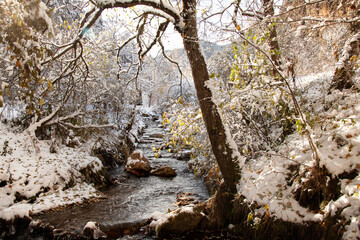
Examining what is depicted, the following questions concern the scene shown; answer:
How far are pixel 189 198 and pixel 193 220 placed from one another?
2.52 m

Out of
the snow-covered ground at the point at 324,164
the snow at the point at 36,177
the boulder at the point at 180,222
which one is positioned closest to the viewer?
the snow-covered ground at the point at 324,164

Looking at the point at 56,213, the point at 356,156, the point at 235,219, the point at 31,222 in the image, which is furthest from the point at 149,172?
the point at 356,156

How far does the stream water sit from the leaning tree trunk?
1.69 meters

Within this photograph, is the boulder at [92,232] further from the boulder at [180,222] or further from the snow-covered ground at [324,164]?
the snow-covered ground at [324,164]

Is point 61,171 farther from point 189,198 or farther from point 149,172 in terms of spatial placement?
point 189,198

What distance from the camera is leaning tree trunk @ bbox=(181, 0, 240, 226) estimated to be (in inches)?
171

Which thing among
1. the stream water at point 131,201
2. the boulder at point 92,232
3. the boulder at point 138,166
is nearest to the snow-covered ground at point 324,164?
the stream water at point 131,201

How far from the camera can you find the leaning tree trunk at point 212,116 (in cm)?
435

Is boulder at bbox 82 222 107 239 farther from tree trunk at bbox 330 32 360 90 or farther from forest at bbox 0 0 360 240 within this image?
tree trunk at bbox 330 32 360 90

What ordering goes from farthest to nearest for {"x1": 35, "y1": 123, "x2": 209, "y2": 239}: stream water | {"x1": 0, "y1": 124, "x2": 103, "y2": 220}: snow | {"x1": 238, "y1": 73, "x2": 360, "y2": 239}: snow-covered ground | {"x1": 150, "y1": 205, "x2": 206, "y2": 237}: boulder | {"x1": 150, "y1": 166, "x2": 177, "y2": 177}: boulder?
{"x1": 150, "y1": 166, "x2": 177, "y2": 177}: boulder, {"x1": 0, "y1": 124, "x2": 103, "y2": 220}: snow, {"x1": 35, "y1": 123, "x2": 209, "y2": 239}: stream water, {"x1": 150, "y1": 205, "x2": 206, "y2": 237}: boulder, {"x1": 238, "y1": 73, "x2": 360, "y2": 239}: snow-covered ground

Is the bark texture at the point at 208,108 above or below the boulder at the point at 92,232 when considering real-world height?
above

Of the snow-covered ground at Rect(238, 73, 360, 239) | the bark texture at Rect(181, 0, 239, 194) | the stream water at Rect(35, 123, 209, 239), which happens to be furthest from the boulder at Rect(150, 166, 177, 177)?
the bark texture at Rect(181, 0, 239, 194)

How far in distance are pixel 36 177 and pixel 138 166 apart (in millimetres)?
4387

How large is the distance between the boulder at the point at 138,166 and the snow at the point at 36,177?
1.67 meters
